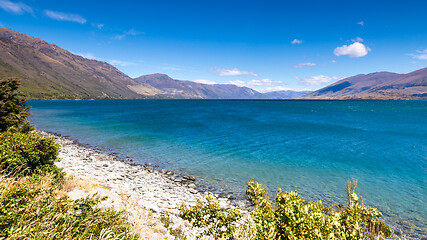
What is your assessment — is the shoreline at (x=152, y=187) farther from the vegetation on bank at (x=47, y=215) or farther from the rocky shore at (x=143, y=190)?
the vegetation on bank at (x=47, y=215)

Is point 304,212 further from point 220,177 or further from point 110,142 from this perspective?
point 110,142

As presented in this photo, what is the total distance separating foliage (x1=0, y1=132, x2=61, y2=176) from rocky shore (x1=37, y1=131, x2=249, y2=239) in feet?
3.48

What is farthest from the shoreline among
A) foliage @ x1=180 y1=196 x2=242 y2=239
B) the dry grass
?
foliage @ x1=180 y1=196 x2=242 y2=239

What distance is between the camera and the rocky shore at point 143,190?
10664 millimetres

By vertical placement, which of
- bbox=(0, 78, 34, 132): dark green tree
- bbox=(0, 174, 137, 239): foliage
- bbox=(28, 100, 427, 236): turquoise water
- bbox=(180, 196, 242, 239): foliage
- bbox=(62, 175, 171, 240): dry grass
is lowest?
bbox=(28, 100, 427, 236): turquoise water

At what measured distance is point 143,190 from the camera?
717 inches

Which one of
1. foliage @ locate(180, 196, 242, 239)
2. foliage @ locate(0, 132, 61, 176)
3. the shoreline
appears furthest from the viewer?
the shoreline

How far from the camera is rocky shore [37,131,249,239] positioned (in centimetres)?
1066

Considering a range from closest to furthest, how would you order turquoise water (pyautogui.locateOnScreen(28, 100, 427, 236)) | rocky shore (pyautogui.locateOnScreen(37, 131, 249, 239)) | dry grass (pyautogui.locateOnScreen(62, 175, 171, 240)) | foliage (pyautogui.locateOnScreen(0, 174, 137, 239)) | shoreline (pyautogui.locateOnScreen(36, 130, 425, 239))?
foliage (pyautogui.locateOnScreen(0, 174, 137, 239)), dry grass (pyautogui.locateOnScreen(62, 175, 171, 240)), rocky shore (pyautogui.locateOnScreen(37, 131, 249, 239)), shoreline (pyautogui.locateOnScreen(36, 130, 425, 239)), turquoise water (pyautogui.locateOnScreen(28, 100, 427, 236))

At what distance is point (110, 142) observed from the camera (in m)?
39.9

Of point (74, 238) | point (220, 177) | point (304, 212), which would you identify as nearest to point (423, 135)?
point (220, 177)

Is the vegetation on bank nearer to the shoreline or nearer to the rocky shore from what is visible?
the rocky shore

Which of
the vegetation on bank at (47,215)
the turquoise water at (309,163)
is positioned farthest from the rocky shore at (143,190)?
the turquoise water at (309,163)

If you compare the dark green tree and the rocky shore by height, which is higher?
the dark green tree
